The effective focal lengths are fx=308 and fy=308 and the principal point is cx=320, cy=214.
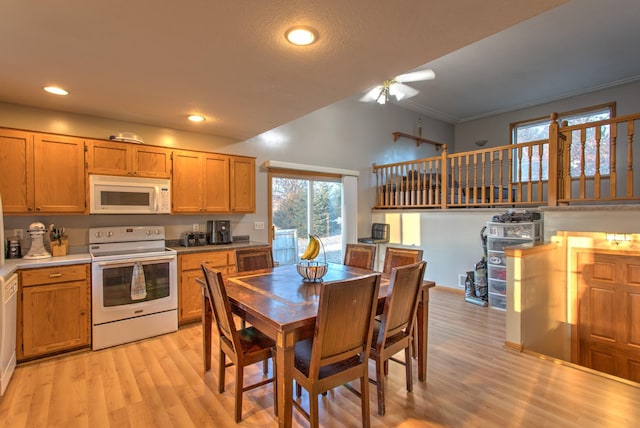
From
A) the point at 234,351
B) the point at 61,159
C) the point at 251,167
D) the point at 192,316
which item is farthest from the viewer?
the point at 251,167

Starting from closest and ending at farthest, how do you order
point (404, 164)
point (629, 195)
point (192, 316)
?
point (629, 195) → point (192, 316) → point (404, 164)

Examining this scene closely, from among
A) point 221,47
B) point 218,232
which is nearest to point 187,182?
point 218,232

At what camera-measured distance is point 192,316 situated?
3582mm

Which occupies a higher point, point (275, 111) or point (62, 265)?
point (275, 111)

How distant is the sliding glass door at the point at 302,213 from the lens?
4898 millimetres

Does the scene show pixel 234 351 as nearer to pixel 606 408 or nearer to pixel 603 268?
pixel 606 408

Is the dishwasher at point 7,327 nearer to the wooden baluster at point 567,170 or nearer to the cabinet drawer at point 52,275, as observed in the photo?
the cabinet drawer at point 52,275

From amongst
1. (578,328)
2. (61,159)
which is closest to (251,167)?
(61,159)

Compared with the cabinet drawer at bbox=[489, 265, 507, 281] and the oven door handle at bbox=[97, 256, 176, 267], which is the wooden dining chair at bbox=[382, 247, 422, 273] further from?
the oven door handle at bbox=[97, 256, 176, 267]

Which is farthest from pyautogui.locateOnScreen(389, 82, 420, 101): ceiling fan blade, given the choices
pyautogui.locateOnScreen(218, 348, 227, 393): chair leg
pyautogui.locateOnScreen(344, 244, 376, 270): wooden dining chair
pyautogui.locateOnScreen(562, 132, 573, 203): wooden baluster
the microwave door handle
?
pyautogui.locateOnScreen(218, 348, 227, 393): chair leg

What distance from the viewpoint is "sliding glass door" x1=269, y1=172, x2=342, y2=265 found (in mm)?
4898

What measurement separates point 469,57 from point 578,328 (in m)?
3.92

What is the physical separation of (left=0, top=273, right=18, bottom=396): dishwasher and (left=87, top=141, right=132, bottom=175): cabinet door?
48.3 inches

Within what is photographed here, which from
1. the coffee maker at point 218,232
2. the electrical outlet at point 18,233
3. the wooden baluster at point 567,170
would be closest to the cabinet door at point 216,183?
the coffee maker at point 218,232
